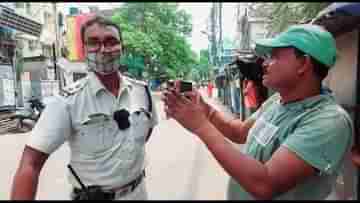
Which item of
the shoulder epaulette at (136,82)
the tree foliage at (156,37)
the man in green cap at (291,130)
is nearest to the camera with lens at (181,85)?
the man in green cap at (291,130)

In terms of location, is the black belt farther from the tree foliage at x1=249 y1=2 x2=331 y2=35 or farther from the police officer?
the tree foliage at x1=249 y1=2 x2=331 y2=35

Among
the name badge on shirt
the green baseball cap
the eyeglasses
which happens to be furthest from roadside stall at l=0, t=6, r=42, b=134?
the green baseball cap

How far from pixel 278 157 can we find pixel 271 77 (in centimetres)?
22

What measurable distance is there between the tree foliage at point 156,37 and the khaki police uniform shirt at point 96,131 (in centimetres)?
20

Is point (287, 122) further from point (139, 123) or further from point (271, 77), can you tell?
point (139, 123)

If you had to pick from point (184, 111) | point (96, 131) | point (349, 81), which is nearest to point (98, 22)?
point (96, 131)

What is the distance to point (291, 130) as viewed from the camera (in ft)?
2.88

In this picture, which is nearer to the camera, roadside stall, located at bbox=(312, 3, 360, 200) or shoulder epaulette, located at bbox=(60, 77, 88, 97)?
shoulder epaulette, located at bbox=(60, 77, 88, 97)

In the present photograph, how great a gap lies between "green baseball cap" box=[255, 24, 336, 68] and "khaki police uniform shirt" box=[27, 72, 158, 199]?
21.9 inches

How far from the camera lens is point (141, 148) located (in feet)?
3.98

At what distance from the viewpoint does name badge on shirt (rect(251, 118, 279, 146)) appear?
91 cm

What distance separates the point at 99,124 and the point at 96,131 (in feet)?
0.08

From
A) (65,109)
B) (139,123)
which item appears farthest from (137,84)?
(65,109)

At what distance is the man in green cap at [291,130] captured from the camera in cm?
78
